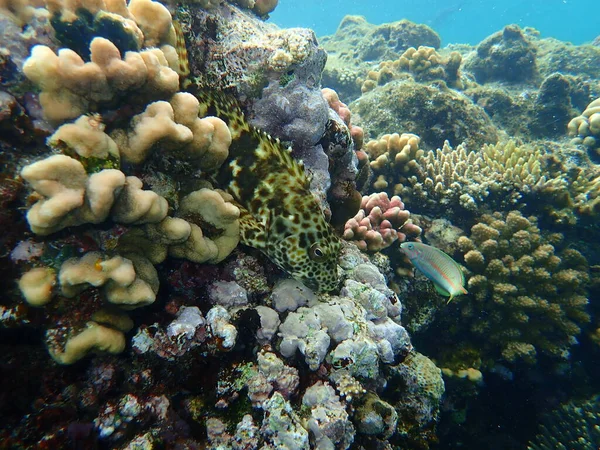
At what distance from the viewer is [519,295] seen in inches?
239

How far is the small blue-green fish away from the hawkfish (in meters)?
1.56

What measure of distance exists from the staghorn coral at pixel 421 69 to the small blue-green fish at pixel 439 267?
921cm

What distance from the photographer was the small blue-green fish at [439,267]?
13.9ft

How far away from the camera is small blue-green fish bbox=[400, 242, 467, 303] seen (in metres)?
4.23

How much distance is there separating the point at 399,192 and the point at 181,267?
16.4 feet

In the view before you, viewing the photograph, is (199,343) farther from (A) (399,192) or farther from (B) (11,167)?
(A) (399,192)

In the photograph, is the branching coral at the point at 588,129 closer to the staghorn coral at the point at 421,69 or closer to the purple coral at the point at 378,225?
the staghorn coral at the point at 421,69

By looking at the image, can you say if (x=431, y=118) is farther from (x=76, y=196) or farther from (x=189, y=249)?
(x=76, y=196)

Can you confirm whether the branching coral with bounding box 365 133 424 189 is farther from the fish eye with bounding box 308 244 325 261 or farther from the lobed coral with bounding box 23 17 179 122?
the lobed coral with bounding box 23 17 179 122

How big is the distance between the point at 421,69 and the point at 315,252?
11.7 meters

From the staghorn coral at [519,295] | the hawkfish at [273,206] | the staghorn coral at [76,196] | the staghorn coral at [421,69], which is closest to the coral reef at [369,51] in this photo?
the staghorn coral at [421,69]

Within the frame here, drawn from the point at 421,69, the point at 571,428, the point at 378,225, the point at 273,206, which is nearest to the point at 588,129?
the point at 421,69

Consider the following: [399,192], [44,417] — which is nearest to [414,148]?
[399,192]

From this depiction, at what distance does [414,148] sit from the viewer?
6820mm
